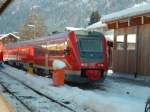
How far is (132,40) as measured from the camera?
2641cm

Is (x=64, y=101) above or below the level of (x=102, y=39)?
below

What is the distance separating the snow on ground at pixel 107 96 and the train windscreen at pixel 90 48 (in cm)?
155

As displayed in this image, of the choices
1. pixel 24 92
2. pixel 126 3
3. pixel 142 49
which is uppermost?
pixel 126 3

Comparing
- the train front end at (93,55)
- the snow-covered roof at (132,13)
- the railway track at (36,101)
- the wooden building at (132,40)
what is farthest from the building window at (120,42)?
the railway track at (36,101)

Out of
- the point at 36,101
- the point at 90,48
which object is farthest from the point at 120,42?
the point at 36,101

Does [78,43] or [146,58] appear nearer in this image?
[78,43]

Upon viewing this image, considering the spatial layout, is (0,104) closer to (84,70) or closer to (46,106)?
(46,106)

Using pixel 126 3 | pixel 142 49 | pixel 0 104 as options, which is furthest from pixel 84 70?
pixel 126 3

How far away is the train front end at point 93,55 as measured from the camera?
21.0 meters

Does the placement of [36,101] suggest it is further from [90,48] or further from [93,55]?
[90,48]

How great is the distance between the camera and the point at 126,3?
197 metres

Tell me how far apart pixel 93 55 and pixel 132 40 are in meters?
5.60

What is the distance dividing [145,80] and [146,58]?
1.30 metres

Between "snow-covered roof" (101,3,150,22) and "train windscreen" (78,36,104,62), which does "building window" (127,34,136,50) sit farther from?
"train windscreen" (78,36,104,62)
